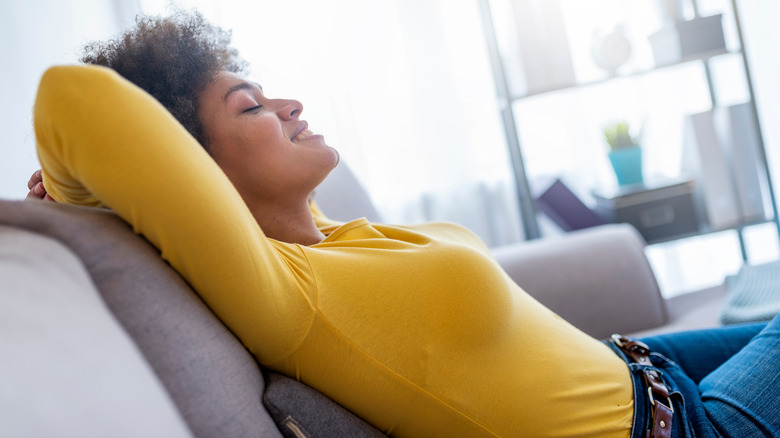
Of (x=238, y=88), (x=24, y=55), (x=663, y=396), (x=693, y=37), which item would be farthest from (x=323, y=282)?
(x=24, y=55)

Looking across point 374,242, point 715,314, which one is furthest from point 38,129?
point 715,314

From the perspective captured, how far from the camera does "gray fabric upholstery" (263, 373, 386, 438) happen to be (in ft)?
2.51

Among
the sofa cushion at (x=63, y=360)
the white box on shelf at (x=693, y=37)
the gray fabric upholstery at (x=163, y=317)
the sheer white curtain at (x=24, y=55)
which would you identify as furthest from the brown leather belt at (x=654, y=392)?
the sheer white curtain at (x=24, y=55)

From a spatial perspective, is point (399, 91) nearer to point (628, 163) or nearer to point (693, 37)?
point (628, 163)

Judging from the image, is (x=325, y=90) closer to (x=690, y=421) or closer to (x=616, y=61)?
(x=616, y=61)

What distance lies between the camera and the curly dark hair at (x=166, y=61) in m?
1.06

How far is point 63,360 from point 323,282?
36 centimetres

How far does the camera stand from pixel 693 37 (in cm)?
235

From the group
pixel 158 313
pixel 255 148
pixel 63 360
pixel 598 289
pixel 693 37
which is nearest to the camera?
pixel 63 360

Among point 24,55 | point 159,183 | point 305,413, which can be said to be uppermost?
point 24,55

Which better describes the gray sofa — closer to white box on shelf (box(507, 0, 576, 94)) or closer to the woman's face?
the woman's face

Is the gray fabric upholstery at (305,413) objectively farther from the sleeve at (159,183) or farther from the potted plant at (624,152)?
the potted plant at (624,152)

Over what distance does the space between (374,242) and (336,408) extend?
0.25 meters

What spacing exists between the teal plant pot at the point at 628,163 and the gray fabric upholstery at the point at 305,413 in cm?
185
